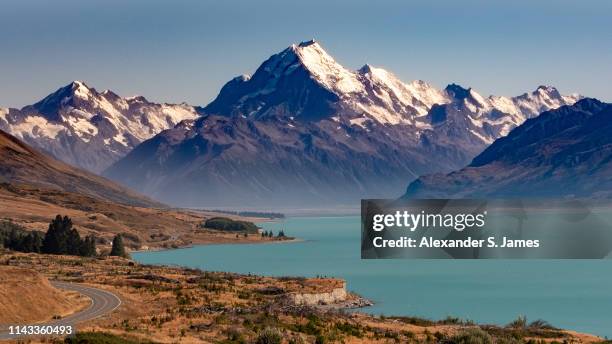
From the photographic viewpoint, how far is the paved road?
236 ft

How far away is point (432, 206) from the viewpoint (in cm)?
8556

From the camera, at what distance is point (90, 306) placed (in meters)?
82.8

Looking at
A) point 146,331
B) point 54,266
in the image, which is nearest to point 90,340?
point 146,331

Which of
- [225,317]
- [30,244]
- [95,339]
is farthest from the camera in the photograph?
[30,244]

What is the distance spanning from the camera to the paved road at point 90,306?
7181 cm

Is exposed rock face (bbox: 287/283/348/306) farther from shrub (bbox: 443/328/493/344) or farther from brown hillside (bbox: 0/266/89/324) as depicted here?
brown hillside (bbox: 0/266/89/324)

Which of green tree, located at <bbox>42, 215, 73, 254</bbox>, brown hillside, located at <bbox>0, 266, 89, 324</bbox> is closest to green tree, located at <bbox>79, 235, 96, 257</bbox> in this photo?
green tree, located at <bbox>42, 215, 73, 254</bbox>

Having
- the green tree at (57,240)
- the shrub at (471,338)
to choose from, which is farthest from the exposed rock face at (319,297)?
the green tree at (57,240)

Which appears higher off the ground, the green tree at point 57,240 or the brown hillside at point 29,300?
the green tree at point 57,240

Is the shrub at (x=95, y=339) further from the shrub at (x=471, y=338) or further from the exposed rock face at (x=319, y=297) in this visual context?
the exposed rock face at (x=319, y=297)

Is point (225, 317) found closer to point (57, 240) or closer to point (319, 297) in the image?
point (319, 297)

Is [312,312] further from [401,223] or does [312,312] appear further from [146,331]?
[146,331]

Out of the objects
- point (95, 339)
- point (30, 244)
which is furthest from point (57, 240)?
point (95, 339)

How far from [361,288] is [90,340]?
104 m
